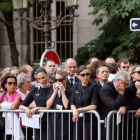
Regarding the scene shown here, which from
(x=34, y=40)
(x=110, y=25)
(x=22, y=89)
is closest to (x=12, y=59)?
(x=34, y=40)

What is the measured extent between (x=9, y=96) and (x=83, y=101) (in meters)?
1.59

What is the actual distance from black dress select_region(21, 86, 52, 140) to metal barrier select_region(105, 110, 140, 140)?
3.99 ft

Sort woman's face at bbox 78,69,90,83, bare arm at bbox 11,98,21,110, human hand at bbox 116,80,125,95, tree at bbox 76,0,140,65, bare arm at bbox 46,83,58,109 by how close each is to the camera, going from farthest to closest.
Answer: tree at bbox 76,0,140,65, bare arm at bbox 11,98,21,110, bare arm at bbox 46,83,58,109, woman's face at bbox 78,69,90,83, human hand at bbox 116,80,125,95

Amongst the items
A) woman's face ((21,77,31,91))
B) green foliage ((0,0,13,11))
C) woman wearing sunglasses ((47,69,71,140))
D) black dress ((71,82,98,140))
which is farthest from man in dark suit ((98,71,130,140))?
green foliage ((0,0,13,11))

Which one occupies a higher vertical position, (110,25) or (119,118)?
(110,25)

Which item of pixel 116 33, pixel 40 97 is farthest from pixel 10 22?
pixel 40 97

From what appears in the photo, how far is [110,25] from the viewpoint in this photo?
2191cm

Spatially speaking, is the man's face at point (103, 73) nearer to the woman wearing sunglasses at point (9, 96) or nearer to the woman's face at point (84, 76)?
the woman's face at point (84, 76)

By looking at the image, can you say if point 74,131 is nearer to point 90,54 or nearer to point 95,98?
point 95,98

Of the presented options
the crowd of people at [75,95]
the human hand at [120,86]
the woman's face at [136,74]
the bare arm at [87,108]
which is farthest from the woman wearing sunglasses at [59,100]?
the woman's face at [136,74]

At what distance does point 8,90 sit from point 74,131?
157 centimetres

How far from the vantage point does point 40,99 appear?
1212cm

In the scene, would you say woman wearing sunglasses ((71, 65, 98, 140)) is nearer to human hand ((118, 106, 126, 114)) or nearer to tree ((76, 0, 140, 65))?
human hand ((118, 106, 126, 114))

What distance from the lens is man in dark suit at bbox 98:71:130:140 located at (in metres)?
11.5
